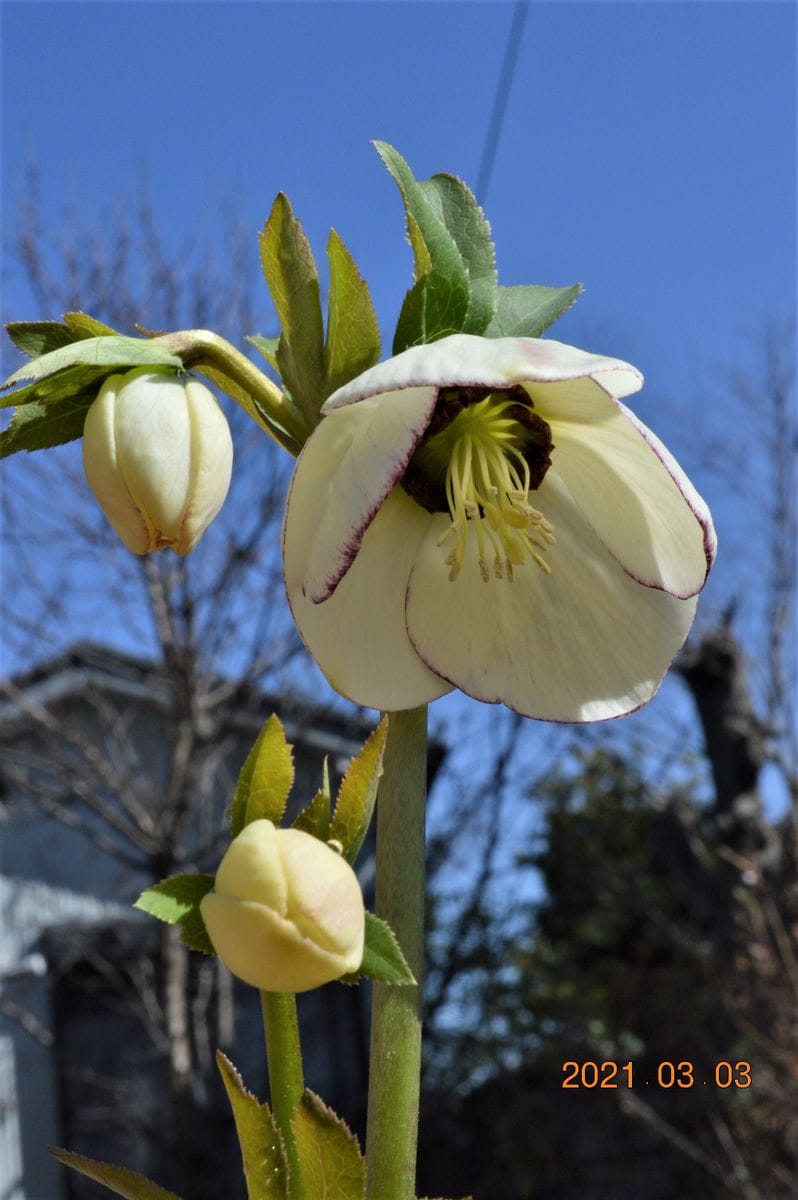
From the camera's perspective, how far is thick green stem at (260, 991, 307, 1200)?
0.41 m

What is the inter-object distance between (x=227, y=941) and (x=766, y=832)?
3.68 m

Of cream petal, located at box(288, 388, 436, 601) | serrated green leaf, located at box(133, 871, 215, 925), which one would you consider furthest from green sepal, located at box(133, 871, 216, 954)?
cream petal, located at box(288, 388, 436, 601)

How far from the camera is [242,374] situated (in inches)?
17.9

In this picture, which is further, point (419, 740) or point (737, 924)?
point (737, 924)

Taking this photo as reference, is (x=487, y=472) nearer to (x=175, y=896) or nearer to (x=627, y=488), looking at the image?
(x=627, y=488)

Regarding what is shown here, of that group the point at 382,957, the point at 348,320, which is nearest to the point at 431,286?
the point at 348,320

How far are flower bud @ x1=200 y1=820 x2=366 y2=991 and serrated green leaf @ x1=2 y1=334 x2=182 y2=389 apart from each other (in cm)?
18

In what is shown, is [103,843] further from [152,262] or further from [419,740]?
[419,740]

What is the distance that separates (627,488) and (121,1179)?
12.4 inches

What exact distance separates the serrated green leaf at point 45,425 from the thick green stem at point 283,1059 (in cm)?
22

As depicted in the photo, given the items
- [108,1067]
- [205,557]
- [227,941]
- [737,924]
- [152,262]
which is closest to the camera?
[227,941]

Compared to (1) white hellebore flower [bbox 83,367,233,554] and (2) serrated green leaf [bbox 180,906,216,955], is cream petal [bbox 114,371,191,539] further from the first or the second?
(2) serrated green leaf [bbox 180,906,216,955]

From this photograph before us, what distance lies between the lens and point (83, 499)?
429 cm

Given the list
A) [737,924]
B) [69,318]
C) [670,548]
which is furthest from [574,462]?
[737,924]
